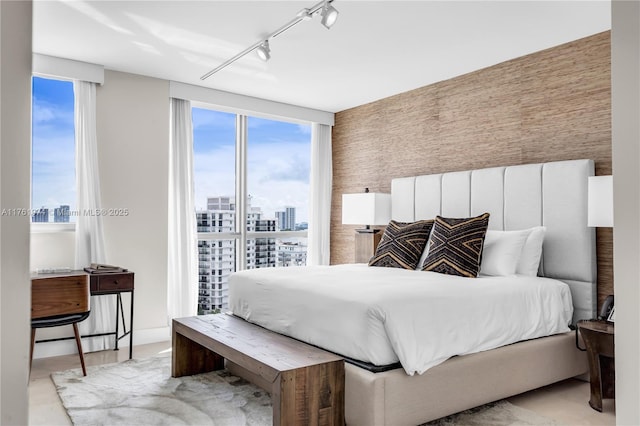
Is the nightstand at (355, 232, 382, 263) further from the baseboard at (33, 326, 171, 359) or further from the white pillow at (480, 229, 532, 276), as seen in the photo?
the baseboard at (33, 326, 171, 359)

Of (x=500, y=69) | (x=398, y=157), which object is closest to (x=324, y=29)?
(x=500, y=69)

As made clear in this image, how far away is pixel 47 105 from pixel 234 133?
6.23 feet

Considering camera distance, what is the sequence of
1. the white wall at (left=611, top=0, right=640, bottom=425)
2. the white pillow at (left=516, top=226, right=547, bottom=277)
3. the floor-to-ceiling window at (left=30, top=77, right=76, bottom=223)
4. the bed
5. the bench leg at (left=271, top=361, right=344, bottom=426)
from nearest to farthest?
the white wall at (left=611, top=0, right=640, bottom=425) → the bench leg at (left=271, top=361, right=344, bottom=426) → the bed → the white pillow at (left=516, top=226, right=547, bottom=277) → the floor-to-ceiling window at (left=30, top=77, right=76, bottom=223)

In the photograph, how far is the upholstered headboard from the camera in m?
3.31

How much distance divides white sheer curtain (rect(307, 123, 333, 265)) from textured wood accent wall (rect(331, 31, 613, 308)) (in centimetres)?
15

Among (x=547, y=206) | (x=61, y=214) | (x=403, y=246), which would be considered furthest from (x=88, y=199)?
(x=547, y=206)

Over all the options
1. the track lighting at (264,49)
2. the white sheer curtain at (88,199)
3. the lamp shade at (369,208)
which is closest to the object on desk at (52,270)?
the white sheer curtain at (88,199)

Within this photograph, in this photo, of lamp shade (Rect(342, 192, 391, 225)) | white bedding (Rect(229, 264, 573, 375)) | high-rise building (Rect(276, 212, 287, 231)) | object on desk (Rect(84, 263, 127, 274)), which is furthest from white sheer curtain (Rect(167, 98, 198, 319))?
lamp shade (Rect(342, 192, 391, 225))

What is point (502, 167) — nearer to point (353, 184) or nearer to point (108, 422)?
point (353, 184)

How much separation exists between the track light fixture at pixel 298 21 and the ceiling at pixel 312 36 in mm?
44

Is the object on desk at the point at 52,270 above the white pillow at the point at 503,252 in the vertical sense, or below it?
below

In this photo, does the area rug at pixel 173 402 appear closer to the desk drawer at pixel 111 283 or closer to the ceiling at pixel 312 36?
the desk drawer at pixel 111 283

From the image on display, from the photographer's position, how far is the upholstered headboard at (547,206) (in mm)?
3312

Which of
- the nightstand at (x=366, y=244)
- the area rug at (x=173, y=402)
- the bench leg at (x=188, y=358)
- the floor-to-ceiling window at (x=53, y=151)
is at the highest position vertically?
the floor-to-ceiling window at (x=53, y=151)
